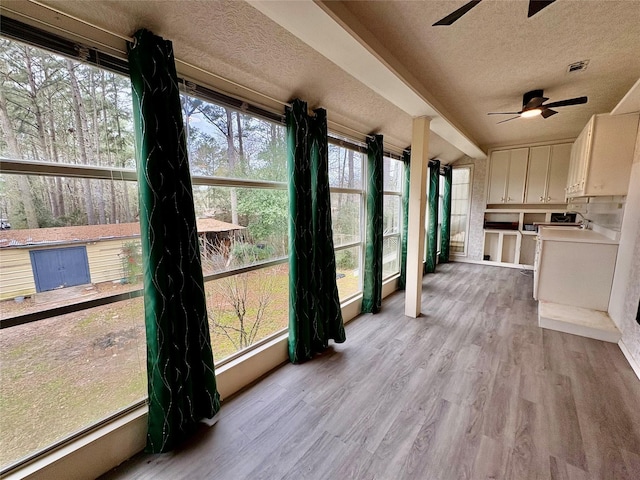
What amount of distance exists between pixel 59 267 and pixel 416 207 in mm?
3014

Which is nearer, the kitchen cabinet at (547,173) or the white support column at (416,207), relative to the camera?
the white support column at (416,207)

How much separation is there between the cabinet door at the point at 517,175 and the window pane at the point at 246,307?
17.6 feet

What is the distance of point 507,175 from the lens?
5469 mm

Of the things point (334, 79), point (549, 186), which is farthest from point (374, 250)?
point (549, 186)

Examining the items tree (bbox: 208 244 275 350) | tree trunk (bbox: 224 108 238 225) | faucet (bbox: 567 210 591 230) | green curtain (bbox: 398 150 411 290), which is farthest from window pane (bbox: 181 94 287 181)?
faucet (bbox: 567 210 591 230)

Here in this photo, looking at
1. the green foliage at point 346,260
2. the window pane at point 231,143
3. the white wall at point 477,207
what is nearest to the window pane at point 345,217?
the green foliage at point 346,260

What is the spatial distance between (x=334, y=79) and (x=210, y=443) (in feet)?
8.65

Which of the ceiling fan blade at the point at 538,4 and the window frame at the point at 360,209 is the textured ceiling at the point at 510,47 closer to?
the ceiling fan blade at the point at 538,4

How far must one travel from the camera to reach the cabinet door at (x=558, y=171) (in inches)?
193

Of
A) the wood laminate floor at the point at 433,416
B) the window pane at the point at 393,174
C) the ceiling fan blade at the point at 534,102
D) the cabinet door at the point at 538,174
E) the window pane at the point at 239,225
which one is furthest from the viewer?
the cabinet door at the point at 538,174

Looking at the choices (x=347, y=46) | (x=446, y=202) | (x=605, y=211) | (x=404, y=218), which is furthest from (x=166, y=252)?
(x=446, y=202)

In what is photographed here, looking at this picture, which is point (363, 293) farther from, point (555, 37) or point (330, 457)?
point (555, 37)

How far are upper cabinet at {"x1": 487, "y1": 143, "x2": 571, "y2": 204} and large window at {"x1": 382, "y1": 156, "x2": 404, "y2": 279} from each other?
2668 millimetres

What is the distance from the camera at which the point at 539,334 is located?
9.27 feet
